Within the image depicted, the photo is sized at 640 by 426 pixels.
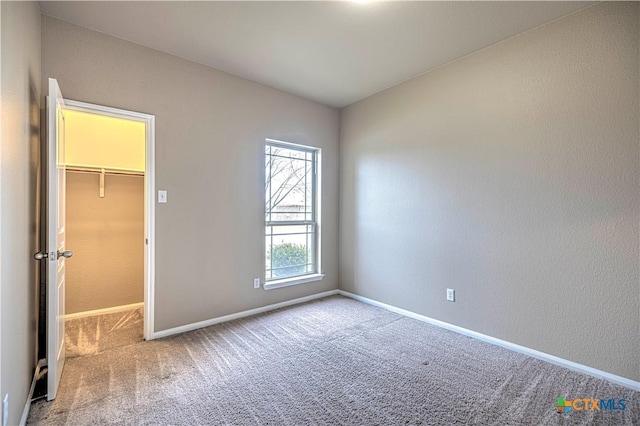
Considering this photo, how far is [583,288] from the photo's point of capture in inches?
89.0

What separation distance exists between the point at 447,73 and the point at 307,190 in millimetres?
2194

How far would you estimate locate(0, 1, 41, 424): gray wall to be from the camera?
1367 mm

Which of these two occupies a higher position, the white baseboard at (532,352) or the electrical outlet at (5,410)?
the electrical outlet at (5,410)

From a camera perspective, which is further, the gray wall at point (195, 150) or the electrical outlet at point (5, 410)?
the gray wall at point (195, 150)

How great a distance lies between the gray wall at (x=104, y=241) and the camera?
3.31 meters

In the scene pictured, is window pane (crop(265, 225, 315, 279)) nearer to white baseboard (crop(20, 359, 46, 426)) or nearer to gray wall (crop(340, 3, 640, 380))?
gray wall (crop(340, 3, 640, 380))

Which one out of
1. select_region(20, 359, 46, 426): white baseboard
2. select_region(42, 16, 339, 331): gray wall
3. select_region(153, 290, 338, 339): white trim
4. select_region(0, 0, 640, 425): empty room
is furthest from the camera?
select_region(153, 290, 338, 339): white trim

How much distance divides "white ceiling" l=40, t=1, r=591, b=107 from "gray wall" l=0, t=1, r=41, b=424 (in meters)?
0.75

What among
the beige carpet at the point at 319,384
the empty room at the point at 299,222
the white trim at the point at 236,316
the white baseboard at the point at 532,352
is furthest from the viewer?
the white trim at the point at 236,316

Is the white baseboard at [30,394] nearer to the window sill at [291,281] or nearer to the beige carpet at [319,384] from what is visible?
the beige carpet at [319,384]

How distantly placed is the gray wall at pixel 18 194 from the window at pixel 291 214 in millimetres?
2093

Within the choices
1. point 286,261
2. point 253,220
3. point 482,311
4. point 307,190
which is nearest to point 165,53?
point 253,220

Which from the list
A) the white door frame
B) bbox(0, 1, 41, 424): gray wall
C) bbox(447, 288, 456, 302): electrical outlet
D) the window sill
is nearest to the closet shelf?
the white door frame

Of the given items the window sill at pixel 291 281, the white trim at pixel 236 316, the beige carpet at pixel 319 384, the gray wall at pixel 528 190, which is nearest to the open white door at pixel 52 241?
the beige carpet at pixel 319 384
